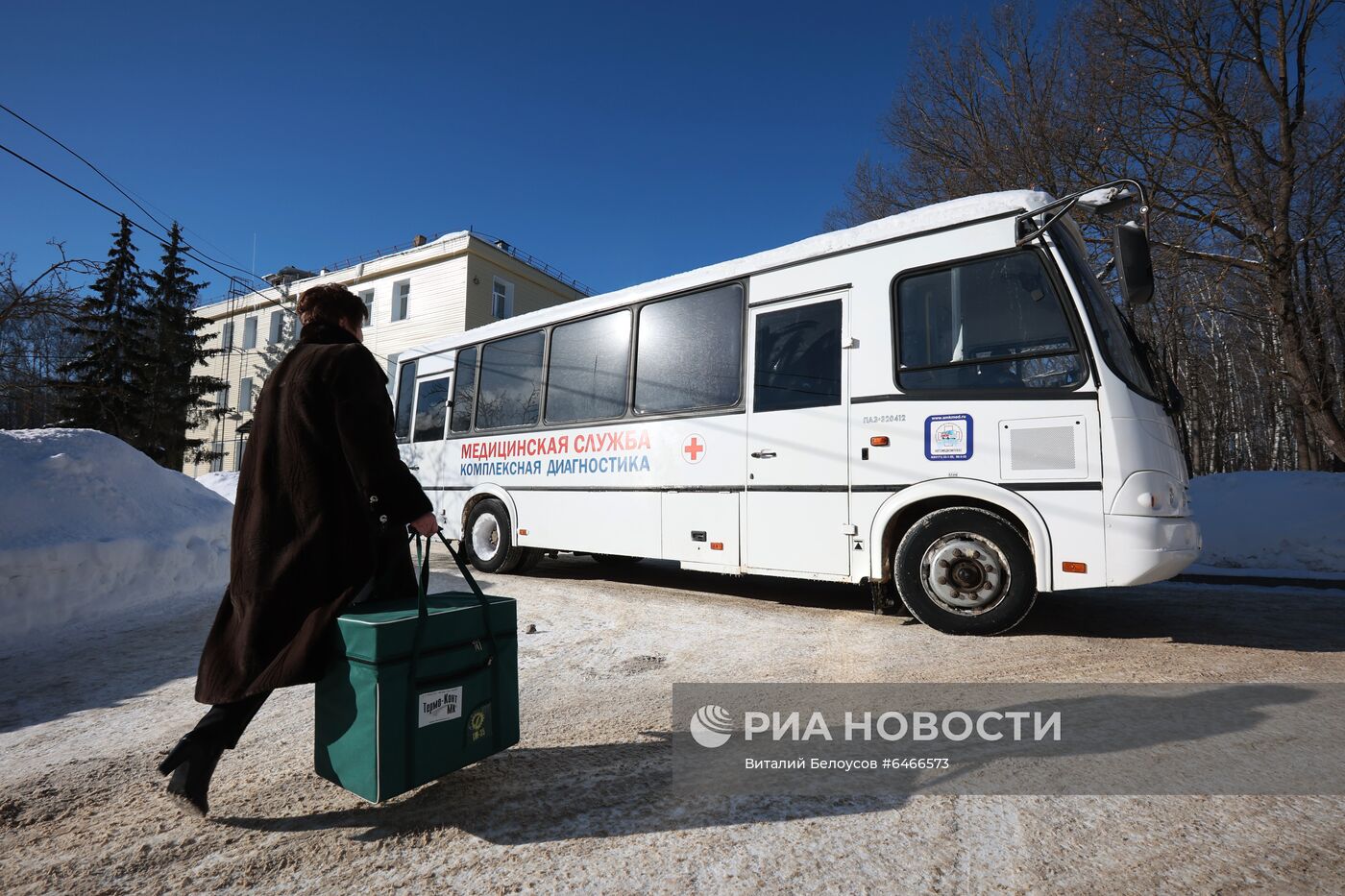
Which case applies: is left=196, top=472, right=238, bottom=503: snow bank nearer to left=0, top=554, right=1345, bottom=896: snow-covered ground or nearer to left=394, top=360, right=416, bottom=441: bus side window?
left=394, top=360, right=416, bottom=441: bus side window

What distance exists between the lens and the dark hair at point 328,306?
8.49 ft

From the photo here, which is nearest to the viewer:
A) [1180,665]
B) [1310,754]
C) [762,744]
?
[1310,754]

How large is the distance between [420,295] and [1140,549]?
87.0 feet

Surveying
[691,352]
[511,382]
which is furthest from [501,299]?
[691,352]

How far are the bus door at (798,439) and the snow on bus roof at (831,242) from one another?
0.46 m

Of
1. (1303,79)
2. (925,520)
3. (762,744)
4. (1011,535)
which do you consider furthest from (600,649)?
(1303,79)

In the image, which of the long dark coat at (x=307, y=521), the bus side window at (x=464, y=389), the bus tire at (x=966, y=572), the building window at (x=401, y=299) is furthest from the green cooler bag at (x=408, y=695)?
the building window at (x=401, y=299)

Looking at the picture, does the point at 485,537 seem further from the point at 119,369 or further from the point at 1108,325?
the point at 119,369

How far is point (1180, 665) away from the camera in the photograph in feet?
13.0

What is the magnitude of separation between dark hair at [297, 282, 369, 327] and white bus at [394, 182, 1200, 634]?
12.5 feet

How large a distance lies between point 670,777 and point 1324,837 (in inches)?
81.6

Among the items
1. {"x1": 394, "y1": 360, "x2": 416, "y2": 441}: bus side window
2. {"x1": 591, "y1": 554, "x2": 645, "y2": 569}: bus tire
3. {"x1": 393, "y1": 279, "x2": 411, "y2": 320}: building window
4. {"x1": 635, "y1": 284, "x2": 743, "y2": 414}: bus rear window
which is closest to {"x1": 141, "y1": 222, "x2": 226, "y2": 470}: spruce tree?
{"x1": 393, "y1": 279, "x2": 411, "y2": 320}: building window

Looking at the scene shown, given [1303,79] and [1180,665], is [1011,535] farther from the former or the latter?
[1303,79]

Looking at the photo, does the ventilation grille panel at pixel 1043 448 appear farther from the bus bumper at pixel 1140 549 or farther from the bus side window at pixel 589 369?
the bus side window at pixel 589 369
